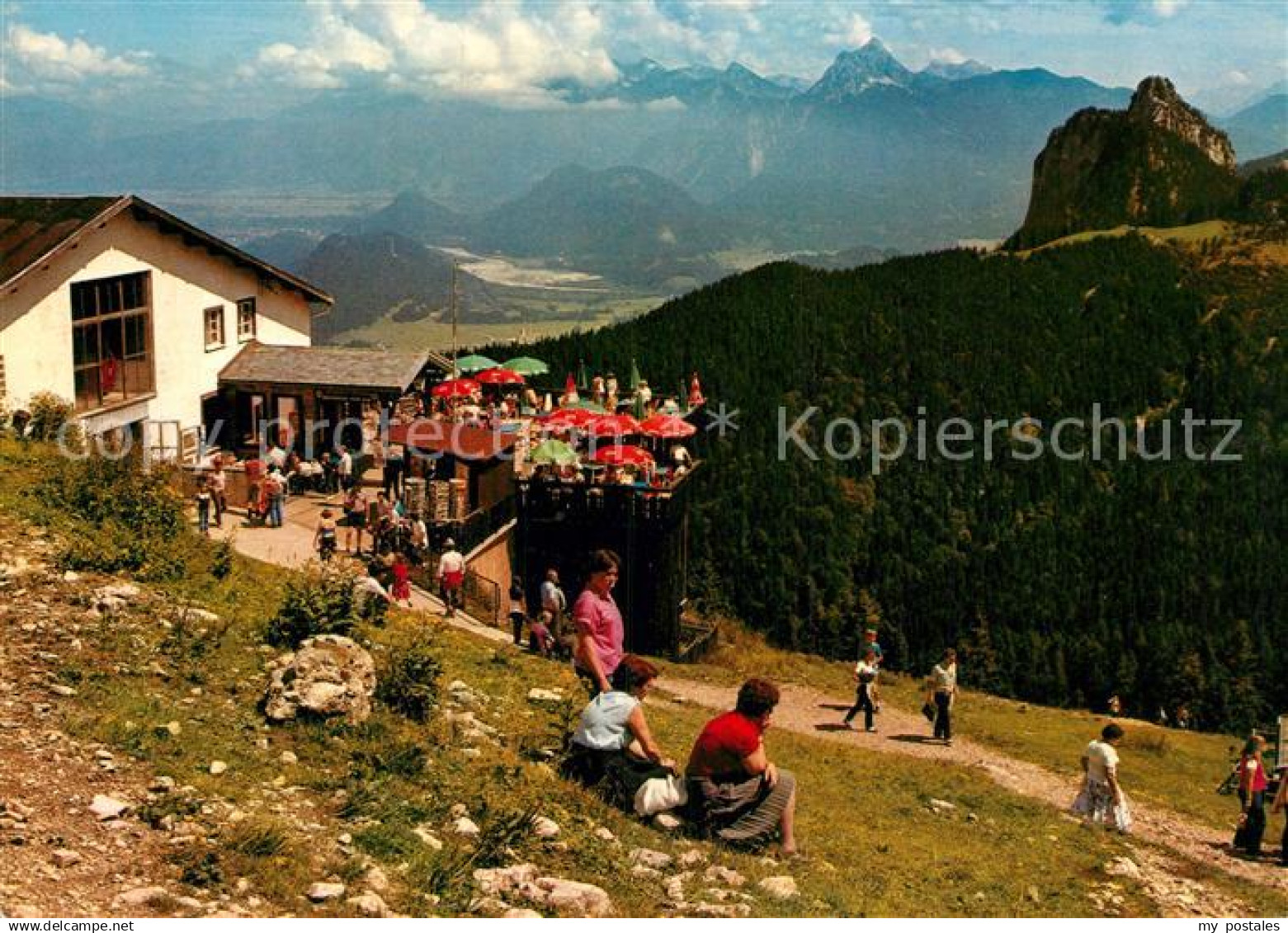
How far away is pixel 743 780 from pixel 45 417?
1845cm

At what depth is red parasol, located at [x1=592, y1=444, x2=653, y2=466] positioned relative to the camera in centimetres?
3244

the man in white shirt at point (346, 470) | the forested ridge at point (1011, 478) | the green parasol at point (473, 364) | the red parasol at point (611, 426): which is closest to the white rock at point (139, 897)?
the man in white shirt at point (346, 470)

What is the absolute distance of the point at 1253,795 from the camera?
755 inches

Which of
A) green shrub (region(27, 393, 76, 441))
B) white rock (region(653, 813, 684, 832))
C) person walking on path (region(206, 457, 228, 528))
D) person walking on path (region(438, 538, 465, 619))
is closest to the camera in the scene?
white rock (region(653, 813, 684, 832))

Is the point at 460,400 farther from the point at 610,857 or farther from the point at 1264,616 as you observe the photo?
the point at 1264,616

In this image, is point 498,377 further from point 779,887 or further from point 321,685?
point 779,887

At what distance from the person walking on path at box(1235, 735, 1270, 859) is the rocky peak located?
8510 cm

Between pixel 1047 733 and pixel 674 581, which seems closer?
pixel 1047 733

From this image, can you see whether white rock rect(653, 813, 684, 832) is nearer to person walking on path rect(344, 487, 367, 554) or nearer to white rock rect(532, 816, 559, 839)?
white rock rect(532, 816, 559, 839)

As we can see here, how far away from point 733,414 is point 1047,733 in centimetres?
2848

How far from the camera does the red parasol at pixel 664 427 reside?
3325cm

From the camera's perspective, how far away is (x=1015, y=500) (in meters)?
57.2

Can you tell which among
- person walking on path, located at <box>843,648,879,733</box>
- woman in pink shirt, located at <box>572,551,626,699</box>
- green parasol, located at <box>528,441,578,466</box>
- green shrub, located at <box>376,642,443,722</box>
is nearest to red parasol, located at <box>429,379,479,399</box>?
green parasol, located at <box>528,441,578,466</box>
